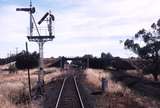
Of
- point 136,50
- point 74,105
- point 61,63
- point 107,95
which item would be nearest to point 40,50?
point 107,95

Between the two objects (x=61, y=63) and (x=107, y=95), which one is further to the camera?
(x=61, y=63)

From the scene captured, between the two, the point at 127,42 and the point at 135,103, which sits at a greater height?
the point at 127,42

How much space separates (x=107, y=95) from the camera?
3372 cm

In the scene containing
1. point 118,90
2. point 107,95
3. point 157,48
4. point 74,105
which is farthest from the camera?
point 157,48

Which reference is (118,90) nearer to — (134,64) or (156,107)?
(156,107)

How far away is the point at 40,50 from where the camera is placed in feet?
127

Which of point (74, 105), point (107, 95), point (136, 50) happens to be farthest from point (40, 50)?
point (136, 50)

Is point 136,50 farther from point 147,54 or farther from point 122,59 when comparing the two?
point 122,59

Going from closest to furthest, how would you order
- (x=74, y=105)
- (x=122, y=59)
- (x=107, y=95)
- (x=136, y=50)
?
(x=74, y=105) → (x=107, y=95) → (x=136, y=50) → (x=122, y=59)

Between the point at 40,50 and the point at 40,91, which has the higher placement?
the point at 40,50

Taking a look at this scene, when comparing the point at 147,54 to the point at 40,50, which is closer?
the point at 40,50

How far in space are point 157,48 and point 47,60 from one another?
2395 inches

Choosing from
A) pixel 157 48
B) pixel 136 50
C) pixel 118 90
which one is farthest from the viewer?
pixel 136 50

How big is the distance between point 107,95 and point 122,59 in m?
103
